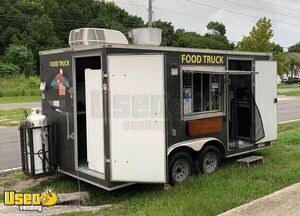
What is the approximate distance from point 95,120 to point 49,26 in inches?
2334

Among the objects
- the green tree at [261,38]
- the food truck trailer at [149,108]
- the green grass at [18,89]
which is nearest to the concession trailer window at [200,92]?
the food truck trailer at [149,108]

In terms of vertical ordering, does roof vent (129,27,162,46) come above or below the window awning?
above

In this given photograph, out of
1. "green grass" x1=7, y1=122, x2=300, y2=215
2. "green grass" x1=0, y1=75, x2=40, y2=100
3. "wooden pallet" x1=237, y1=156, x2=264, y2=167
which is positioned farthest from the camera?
"green grass" x1=0, y1=75, x2=40, y2=100

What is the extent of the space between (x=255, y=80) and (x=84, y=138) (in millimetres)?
3969

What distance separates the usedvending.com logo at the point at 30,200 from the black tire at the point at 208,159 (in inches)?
111

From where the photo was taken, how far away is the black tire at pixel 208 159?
7949 mm

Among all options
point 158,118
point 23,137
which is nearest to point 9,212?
point 23,137

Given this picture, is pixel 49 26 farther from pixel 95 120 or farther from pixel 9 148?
pixel 95 120

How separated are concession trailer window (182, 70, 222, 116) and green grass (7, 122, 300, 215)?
1.27 m

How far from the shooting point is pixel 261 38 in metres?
40.3

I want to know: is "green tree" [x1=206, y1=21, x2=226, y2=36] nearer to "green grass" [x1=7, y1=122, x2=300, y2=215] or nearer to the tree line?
the tree line

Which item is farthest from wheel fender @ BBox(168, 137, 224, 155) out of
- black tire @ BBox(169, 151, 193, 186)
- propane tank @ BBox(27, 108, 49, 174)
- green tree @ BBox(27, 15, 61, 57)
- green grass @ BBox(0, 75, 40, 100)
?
green tree @ BBox(27, 15, 61, 57)

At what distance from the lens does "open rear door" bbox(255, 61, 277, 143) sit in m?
9.20

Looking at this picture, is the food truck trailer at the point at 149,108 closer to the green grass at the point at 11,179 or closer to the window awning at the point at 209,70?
the window awning at the point at 209,70
